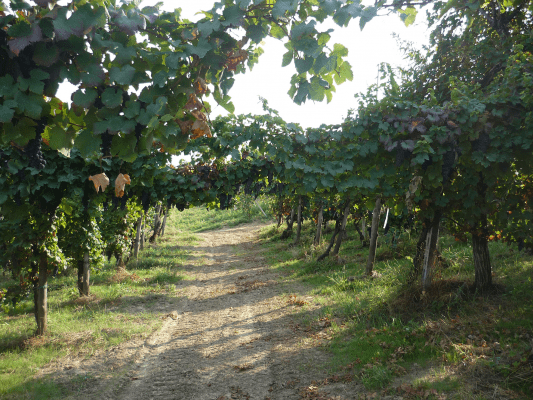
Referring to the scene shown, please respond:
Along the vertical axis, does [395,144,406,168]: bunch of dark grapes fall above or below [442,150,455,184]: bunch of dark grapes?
above

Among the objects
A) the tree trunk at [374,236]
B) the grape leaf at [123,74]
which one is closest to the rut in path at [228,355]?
the tree trunk at [374,236]

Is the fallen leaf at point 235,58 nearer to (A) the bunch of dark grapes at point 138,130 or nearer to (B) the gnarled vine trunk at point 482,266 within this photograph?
(A) the bunch of dark grapes at point 138,130

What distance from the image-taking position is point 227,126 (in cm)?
595

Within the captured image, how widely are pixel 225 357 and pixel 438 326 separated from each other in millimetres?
3704

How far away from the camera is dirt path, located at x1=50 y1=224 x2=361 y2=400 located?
15.5 ft

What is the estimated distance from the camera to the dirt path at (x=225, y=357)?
4711mm

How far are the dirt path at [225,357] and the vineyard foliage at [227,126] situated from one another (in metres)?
2.76

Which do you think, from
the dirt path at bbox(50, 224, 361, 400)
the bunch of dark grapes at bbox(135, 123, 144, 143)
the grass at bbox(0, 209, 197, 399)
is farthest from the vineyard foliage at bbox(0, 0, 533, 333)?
the dirt path at bbox(50, 224, 361, 400)

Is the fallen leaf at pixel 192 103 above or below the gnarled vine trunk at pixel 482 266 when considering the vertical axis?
above

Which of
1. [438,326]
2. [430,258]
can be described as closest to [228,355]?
[438,326]

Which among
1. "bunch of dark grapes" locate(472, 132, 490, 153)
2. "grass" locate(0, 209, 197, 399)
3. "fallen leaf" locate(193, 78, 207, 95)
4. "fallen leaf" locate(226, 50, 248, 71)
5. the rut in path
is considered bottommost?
the rut in path

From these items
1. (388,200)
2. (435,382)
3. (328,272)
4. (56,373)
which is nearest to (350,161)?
(388,200)

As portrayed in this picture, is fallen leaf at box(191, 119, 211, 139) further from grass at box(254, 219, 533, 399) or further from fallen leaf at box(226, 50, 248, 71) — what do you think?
A: grass at box(254, 219, 533, 399)

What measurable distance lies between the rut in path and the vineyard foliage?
9.49 feet
